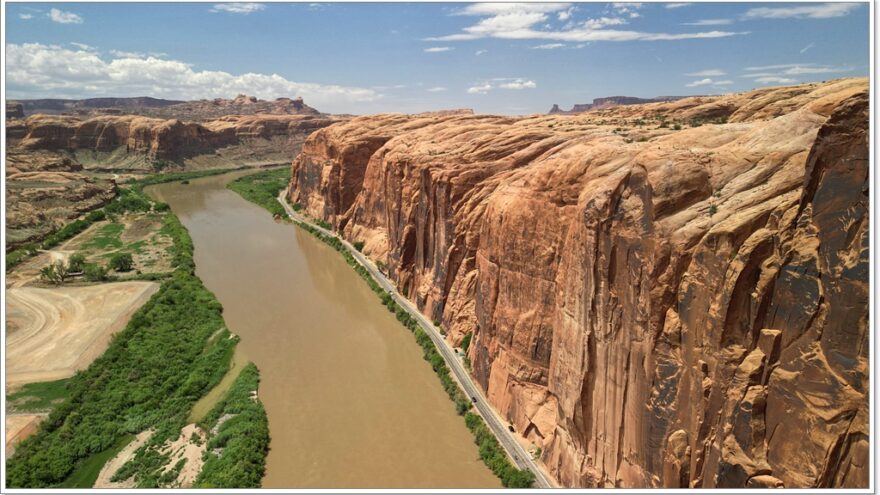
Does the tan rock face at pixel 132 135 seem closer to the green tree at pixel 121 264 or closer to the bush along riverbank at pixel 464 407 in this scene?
the green tree at pixel 121 264

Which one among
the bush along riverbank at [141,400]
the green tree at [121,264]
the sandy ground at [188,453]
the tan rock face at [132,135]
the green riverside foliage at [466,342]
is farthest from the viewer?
the tan rock face at [132,135]

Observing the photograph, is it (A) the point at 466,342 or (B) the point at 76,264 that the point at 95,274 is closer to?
(B) the point at 76,264

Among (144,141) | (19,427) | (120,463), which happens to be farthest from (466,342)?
(144,141)

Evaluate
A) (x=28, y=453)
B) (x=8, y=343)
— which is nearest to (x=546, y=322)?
(x=28, y=453)

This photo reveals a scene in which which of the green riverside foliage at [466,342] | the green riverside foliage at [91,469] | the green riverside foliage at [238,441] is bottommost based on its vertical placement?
the green riverside foliage at [91,469]

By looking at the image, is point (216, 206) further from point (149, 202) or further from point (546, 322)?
point (546, 322)

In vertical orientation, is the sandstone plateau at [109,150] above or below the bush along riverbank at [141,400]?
above

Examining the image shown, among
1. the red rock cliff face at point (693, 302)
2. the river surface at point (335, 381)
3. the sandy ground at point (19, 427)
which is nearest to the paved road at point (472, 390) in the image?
the red rock cliff face at point (693, 302)
